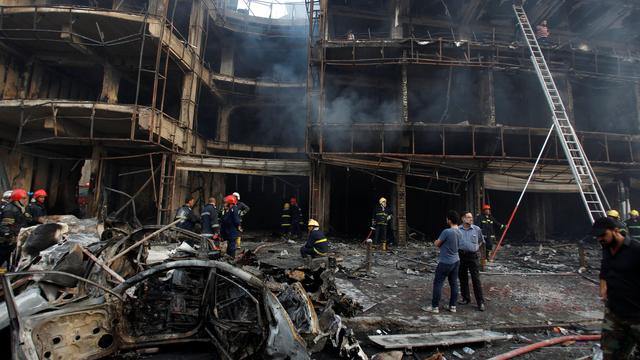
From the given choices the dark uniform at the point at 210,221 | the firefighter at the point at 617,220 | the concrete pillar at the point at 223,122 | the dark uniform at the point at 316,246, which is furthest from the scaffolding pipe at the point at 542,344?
the concrete pillar at the point at 223,122

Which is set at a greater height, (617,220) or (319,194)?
(319,194)

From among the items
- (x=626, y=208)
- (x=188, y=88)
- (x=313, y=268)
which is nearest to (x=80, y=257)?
(x=313, y=268)

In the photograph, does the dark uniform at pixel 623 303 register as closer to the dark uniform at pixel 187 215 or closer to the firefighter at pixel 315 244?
the firefighter at pixel 315 244

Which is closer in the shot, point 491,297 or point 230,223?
point 491,297

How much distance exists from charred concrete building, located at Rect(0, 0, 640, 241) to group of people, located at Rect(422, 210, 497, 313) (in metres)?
6.59

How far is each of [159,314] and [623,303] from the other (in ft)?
15.7

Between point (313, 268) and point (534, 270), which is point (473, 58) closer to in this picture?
point (534, 270)

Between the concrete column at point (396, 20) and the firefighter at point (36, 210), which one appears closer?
the firefighter at point (36, 210)

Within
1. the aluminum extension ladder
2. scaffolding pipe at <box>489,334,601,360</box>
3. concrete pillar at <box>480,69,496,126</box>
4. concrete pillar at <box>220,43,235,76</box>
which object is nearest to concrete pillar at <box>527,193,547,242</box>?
the aluminum extension ladder

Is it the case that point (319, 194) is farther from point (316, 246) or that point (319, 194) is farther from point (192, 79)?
point (192, 79)

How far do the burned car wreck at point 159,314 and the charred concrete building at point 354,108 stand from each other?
843 centimetres

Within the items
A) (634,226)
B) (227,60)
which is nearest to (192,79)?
(227,60)

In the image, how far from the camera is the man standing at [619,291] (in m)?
2.84

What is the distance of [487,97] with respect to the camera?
43.7ft
